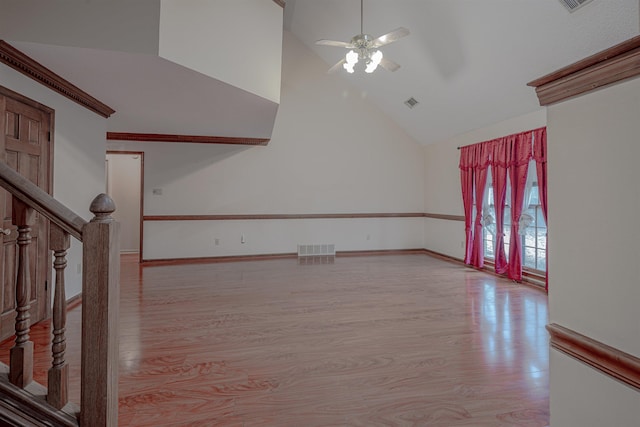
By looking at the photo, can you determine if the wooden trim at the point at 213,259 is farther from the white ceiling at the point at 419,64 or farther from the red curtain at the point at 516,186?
the red curtain at the point at 516,186

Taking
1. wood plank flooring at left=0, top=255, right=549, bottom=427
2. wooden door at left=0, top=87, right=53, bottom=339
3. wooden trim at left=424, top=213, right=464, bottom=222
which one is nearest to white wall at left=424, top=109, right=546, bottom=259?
wooden trim at left=424, top=213, right=464, bottom=222

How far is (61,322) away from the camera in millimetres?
1327

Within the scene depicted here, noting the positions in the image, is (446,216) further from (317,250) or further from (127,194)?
(127,194)

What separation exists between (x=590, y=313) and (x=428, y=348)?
1.66 meters

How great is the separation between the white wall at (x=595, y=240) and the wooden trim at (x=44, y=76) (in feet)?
11.5

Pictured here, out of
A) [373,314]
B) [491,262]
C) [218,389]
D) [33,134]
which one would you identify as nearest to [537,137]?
[491,262]

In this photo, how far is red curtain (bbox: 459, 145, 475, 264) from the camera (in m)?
5.62

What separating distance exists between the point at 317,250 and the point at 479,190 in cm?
315

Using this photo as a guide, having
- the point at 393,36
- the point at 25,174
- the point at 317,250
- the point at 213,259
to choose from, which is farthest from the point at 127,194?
the point at 393,36

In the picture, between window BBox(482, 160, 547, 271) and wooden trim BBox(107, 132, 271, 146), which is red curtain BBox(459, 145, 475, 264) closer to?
window BBox(482, 160, 547, 271)

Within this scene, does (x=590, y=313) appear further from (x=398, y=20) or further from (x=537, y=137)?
(x=398, y=20)

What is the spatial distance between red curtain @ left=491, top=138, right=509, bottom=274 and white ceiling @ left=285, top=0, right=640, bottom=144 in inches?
18.3

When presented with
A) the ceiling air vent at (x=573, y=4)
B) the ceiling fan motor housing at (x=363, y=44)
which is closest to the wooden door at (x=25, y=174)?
the ceiling fan motor housing at (x=363, y=44)

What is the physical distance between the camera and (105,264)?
1296 mm
